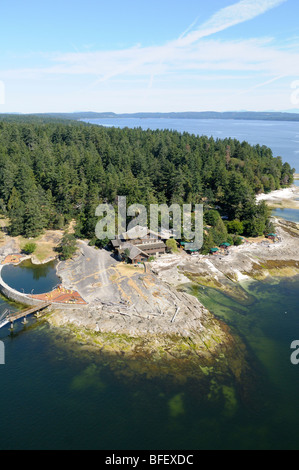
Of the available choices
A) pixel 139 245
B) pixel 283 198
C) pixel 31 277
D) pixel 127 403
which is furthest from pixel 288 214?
pixel 127 403

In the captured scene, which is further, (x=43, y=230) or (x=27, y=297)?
(x=43, y=230)

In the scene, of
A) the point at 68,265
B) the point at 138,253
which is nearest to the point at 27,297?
A: the point at 68,265

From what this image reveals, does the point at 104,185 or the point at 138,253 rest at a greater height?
the point at 104,185

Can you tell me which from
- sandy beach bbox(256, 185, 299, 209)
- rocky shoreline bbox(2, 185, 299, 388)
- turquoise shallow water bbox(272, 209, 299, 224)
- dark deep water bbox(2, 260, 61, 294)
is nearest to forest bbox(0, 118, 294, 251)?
sandy beach bbox(256, 185, 299, 209)

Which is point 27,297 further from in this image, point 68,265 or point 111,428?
point 111,428

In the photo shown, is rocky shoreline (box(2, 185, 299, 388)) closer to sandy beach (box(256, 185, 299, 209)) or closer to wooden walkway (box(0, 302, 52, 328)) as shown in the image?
wooden walkway (box(0, 302, 52, 328))

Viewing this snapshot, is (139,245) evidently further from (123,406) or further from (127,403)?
(123,406)
